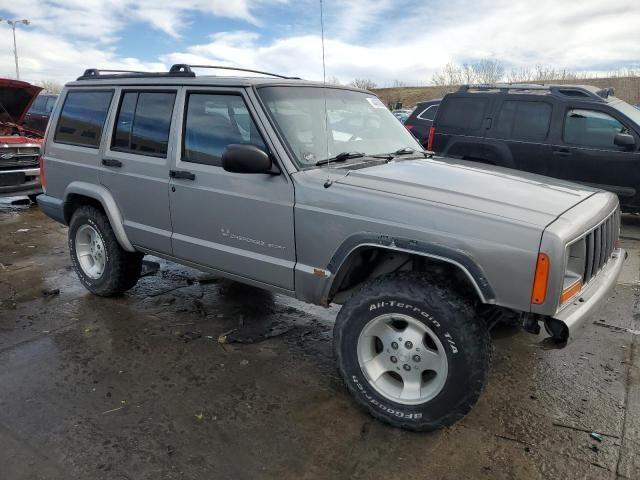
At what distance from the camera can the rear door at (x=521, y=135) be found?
767cm

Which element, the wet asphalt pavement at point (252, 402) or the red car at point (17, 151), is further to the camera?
the red car at point (17, 151)

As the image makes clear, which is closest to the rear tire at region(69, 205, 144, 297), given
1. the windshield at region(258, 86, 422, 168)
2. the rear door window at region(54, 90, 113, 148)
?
the rear door window at region(54, 90, 113, 148)

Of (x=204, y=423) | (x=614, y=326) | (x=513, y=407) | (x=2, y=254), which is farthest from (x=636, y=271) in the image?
(x=2, y=254)

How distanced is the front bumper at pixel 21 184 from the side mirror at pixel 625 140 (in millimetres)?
8987

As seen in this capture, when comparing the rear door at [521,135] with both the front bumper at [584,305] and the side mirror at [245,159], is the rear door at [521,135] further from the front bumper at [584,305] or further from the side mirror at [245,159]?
the side mirror at [245,159]

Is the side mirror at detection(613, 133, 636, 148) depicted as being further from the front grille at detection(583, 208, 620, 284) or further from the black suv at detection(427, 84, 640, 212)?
the front grille at detection(583, 208, 620, 284)

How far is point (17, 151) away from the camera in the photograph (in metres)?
8.56

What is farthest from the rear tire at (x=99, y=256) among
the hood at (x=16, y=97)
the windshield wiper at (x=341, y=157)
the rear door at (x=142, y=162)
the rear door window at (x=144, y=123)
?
the hood at (x=16, y=97)

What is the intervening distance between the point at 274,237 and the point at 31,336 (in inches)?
89.4

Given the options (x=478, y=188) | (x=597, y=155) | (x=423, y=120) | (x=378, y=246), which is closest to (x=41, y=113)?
(x=423, y=120)

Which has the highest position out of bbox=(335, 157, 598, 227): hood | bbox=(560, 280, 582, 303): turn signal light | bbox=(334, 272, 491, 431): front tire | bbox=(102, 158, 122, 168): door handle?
bbox=(102, 158, 122, 168): door handle

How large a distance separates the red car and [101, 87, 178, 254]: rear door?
506cm

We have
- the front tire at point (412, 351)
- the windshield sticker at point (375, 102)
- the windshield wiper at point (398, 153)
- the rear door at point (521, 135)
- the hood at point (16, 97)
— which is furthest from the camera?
the hood at point (16, 97)

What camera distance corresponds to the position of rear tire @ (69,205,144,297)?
15.3 ft
